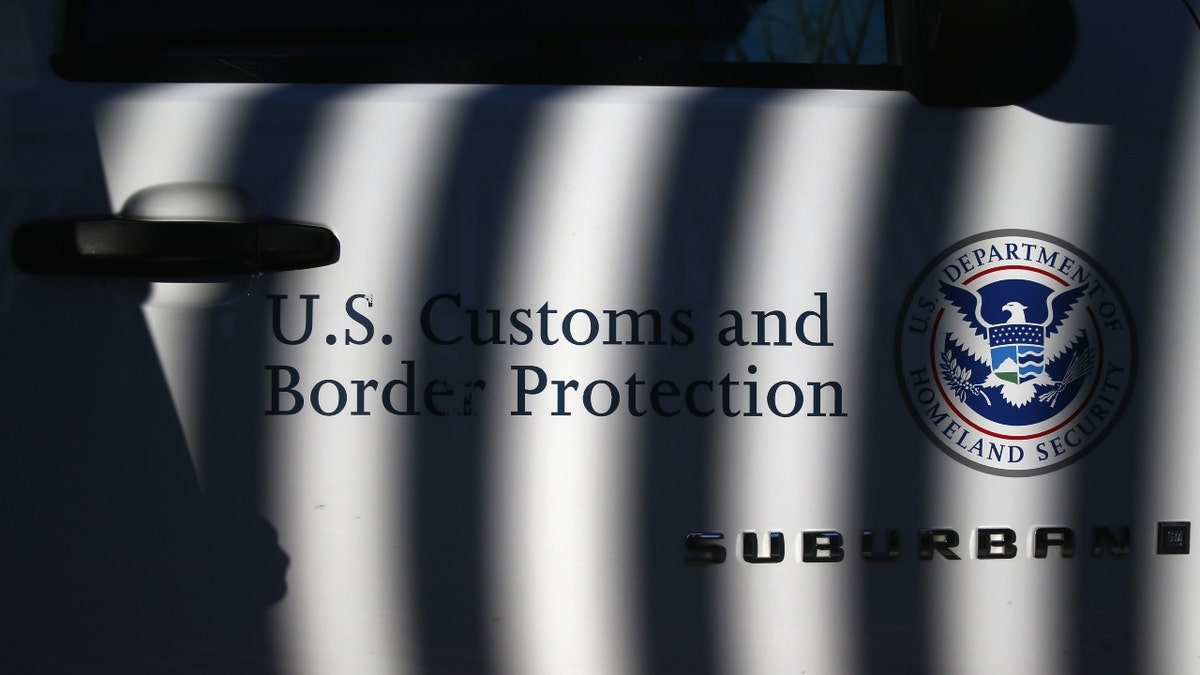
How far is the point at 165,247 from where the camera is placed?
3.59 feet

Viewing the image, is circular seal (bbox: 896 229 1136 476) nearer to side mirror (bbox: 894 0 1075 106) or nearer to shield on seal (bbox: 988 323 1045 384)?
shield on seal (bbox: 988 323 1045 384)

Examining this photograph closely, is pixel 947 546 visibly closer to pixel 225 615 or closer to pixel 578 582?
pixel 578 582

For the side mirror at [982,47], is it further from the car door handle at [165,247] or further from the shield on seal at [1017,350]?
the car door handle at [165,247]

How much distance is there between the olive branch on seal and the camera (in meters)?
1.14

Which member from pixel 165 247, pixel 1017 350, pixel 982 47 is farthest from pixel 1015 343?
pixel 165 247

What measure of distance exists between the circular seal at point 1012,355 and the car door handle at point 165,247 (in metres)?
0.69

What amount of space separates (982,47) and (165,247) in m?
0.97

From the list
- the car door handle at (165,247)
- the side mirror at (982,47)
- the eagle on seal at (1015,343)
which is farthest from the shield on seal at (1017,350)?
the car door handle at (165,247)

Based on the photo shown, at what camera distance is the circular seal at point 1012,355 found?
114cm

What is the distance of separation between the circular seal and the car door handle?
2.28 ft

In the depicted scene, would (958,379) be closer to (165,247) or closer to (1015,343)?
(1015,343)

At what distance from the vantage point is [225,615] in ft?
3.62

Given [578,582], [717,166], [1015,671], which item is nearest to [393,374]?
[578,582]

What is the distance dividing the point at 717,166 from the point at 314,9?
1.74 feet
